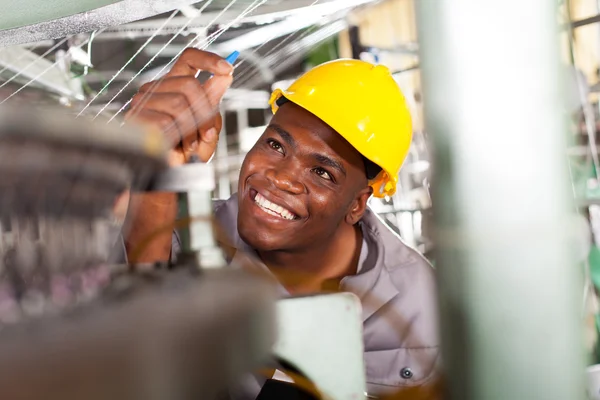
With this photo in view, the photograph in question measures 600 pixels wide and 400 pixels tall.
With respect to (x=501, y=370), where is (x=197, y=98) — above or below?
above

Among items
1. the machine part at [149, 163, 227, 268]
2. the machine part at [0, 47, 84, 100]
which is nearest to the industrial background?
the machine part at [0, 47, 84, 100]

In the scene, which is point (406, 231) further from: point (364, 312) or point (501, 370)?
point (501, 370)

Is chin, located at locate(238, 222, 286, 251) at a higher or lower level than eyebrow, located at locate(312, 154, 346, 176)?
lower

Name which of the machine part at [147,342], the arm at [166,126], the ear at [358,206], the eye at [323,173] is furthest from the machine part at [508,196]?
the ear at [358,206]

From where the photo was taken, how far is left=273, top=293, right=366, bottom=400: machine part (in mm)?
456

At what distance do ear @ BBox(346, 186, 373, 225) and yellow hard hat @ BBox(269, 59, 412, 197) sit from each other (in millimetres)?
71

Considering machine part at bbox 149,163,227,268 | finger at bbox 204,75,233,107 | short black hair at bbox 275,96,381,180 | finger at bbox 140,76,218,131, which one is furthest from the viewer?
short black hair at bbox 275,96,381,180

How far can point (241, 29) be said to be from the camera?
5.77 ft

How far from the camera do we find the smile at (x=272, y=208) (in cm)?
112

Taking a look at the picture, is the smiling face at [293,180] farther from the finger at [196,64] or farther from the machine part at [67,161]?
the machine part at [67,161]

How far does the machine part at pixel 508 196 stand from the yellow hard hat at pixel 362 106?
0.78 m

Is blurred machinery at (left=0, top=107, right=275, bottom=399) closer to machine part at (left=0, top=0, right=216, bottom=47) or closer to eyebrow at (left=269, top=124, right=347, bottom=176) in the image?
machine part at (left=0, top=0, right=216, bottom=47)

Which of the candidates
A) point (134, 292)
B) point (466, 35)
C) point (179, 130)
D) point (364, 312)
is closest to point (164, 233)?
point (179, 130)

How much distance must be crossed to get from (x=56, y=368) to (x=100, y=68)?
191cm
